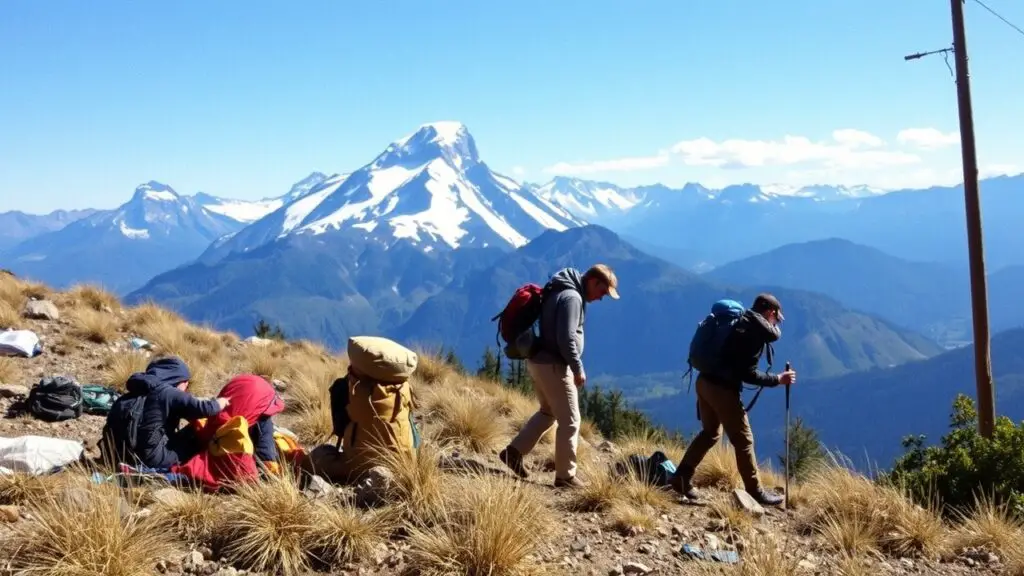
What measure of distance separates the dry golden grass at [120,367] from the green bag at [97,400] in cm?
56

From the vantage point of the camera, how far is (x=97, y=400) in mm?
8211

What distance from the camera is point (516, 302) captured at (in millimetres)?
6543

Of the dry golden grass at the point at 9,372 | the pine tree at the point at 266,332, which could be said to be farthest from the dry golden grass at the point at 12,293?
the pine tree at the point at 266,332

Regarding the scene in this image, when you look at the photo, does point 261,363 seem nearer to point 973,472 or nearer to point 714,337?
point 714,337

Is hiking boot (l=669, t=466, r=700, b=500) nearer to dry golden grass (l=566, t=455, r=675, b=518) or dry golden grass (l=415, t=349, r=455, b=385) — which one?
dry golden grass (l=566, t=455, r=675, b=518)

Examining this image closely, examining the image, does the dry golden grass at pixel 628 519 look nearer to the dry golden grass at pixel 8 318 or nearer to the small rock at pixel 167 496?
the small rock at pixel 167 496

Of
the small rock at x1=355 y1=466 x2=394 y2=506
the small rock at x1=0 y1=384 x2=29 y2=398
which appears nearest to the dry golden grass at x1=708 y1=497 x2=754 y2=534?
the small rock at x1=355 y1=466 x2=394 y2=506

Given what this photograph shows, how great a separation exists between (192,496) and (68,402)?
389cm

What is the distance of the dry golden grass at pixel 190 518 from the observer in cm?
456

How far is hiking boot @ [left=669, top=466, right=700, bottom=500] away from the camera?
6922 mm

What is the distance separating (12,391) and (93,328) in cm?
417

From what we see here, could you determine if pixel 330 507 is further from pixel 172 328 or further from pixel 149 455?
pixel 172 328

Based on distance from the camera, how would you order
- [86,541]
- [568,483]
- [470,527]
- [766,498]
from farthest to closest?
[766,498], [568,483], [470,527], [86,541]

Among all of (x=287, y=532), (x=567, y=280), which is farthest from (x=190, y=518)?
(x=567, y=280)
